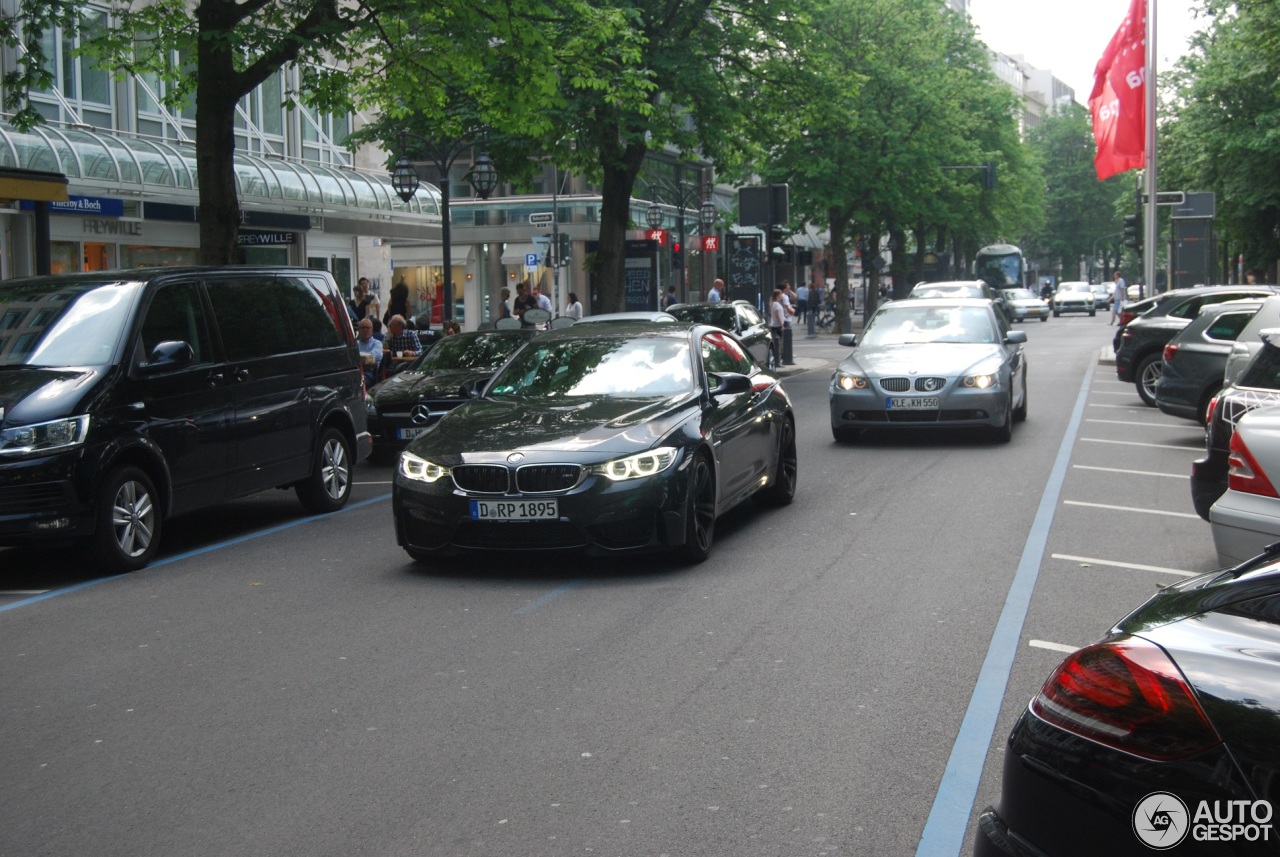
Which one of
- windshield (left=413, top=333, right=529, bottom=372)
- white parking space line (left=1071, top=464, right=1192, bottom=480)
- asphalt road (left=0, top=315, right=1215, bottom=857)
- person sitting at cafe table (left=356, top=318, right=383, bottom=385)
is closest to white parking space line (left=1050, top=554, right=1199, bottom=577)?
asphalt road (left=0, top=315, right=1215, bottom=857)

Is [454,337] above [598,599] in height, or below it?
above

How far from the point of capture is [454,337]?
56.1 feet

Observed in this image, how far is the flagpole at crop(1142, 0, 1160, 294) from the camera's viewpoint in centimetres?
3447

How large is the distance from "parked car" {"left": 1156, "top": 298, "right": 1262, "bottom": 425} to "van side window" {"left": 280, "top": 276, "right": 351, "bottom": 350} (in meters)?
9.41

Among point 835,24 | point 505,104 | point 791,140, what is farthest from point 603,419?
point 835,24

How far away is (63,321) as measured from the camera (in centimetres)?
1010

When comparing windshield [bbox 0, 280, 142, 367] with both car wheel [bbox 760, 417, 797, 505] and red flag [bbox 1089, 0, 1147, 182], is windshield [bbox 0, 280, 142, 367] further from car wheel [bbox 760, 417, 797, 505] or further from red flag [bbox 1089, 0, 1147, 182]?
red flag [bbox 1089, 0, 1147, 182]

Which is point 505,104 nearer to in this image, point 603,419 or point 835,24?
point 603,419

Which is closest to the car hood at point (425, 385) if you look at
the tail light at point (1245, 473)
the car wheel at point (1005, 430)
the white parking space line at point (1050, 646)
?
the car wheel at point (1005, 430)

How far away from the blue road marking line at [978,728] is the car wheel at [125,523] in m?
5.50

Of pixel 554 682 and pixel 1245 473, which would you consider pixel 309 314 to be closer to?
pixel 554 682

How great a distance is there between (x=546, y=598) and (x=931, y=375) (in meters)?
8.50

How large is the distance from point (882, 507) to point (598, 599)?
13.5ft

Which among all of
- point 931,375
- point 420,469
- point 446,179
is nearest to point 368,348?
point 446,179
